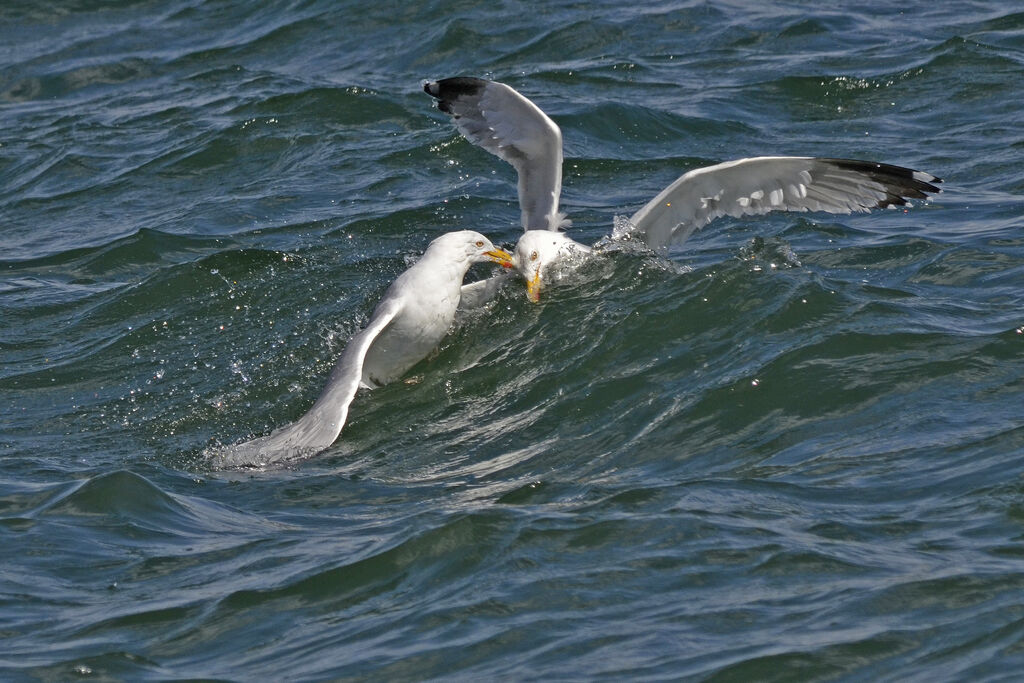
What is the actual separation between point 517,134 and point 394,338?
2421mm

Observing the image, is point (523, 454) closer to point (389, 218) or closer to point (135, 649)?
point (135, 649)

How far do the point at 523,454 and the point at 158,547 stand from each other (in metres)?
1.76

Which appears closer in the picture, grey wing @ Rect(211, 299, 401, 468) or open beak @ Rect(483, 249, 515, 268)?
grey wing @ Rect(211, 299, 401, 468)

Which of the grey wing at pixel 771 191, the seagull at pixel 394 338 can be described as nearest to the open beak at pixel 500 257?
the seagull at pixel 394 338

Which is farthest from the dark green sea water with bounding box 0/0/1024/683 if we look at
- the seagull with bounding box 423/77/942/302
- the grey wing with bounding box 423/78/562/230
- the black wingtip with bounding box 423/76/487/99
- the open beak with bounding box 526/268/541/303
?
the black wingtip with bounding box 423/76/487/99

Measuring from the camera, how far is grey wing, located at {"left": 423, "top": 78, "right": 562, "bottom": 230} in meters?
9.83

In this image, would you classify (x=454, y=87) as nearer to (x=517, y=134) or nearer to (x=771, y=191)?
(x=517, y=134)

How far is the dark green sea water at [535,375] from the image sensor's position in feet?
17.4

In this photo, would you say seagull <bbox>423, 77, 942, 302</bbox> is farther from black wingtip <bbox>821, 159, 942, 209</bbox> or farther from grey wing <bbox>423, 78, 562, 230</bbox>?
grey wing <bbox>423, 78, 562, 230</bbox>

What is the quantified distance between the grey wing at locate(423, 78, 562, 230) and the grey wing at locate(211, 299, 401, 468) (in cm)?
265

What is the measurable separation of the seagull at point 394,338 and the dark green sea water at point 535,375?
0.56 ft

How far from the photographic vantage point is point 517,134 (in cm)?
1001

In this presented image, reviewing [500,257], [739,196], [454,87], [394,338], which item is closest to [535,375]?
[394,338]

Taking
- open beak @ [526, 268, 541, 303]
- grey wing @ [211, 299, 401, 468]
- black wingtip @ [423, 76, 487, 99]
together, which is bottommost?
grey wing @ [211, 299, 401, 468]
